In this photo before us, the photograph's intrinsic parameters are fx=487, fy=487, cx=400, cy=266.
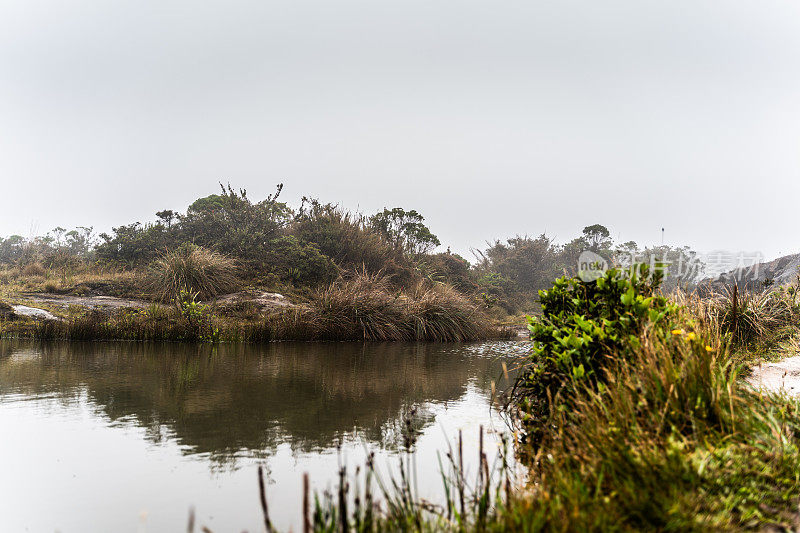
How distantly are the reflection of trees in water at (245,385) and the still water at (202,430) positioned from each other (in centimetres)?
2

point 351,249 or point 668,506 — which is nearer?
point 668,506

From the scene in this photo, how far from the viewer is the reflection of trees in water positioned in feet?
13.4

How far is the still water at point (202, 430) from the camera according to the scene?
2.70 meters

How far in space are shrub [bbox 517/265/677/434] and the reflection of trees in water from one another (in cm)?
119

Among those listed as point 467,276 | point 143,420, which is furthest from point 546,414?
point 467,276

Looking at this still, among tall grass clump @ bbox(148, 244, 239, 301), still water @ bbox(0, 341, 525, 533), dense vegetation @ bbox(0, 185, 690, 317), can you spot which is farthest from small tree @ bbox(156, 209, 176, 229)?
still water @ bbox(0, 341, 525, 533)

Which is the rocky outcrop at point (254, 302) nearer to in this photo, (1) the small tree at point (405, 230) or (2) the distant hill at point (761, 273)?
(1) the small tree at point (405, 230)

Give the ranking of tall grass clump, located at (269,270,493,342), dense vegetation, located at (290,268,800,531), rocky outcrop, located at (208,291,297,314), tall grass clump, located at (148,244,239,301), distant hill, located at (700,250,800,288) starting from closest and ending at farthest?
dense vegetation, located at (290,268,800,531), tall grass clump, located at (269,270,493,342), rocky outcrop, located at (208,291,297,314), tall grass clump, located at (148,244,239,301), distant hill, located at (700,250,800,288)

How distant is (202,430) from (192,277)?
407 inches

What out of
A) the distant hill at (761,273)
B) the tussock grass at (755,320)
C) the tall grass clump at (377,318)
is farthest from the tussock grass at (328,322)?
the distant hill at (761,273)

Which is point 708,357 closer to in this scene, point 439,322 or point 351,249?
point 439,322

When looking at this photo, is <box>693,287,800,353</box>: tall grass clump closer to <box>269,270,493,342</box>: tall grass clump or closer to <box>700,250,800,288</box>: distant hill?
<box>700,250,800,288</box>: distant hill

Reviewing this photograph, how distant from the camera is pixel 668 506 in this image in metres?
1.90

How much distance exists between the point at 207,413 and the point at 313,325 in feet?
23.5
